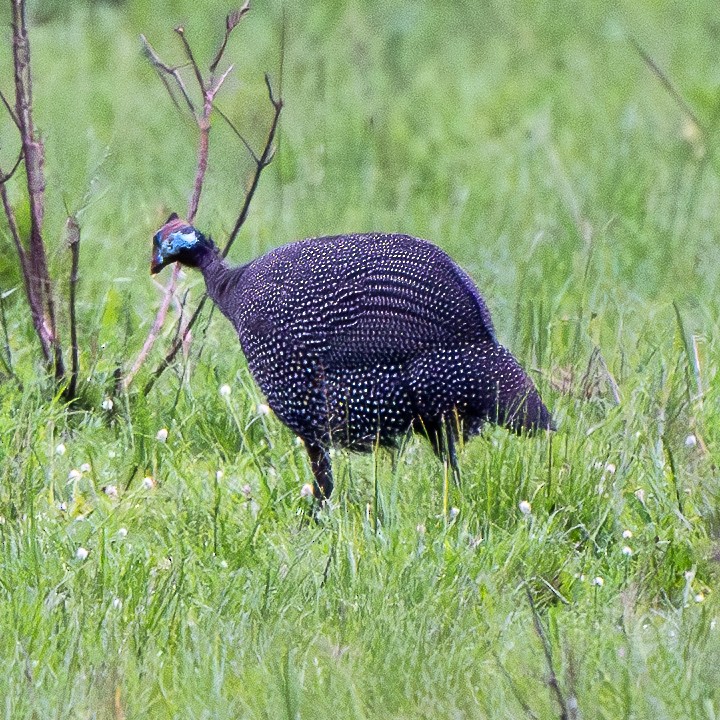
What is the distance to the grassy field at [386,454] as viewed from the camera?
3.04 m

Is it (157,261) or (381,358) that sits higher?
(157,261)

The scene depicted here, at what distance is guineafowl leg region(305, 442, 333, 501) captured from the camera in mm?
4148

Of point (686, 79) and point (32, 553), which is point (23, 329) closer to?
point (32, 553)

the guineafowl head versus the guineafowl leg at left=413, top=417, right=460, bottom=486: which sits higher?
the guineafowl head

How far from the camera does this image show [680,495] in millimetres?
3902

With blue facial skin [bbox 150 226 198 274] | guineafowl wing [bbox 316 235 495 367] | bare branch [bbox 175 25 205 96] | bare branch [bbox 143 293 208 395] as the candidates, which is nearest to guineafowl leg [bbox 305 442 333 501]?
guineafowl wing [bbox 316 235 495 367]

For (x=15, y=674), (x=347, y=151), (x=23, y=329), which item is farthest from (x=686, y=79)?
(x=15, y=674)

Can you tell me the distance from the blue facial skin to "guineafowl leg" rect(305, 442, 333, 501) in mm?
814

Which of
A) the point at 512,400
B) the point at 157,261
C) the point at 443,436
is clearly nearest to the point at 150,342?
the point at 157,261

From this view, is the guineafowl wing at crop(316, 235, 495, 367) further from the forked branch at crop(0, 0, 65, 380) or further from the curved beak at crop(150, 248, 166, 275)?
the forked branch at crop(0, 0, 65, 380)

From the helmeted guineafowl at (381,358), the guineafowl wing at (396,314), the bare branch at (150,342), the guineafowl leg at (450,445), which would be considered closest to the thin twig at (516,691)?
the guineafowl leg at (450,445)

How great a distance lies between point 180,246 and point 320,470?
95 centimetres

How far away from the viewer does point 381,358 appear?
425 centimetres

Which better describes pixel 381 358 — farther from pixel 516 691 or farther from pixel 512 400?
pixel 516 691
